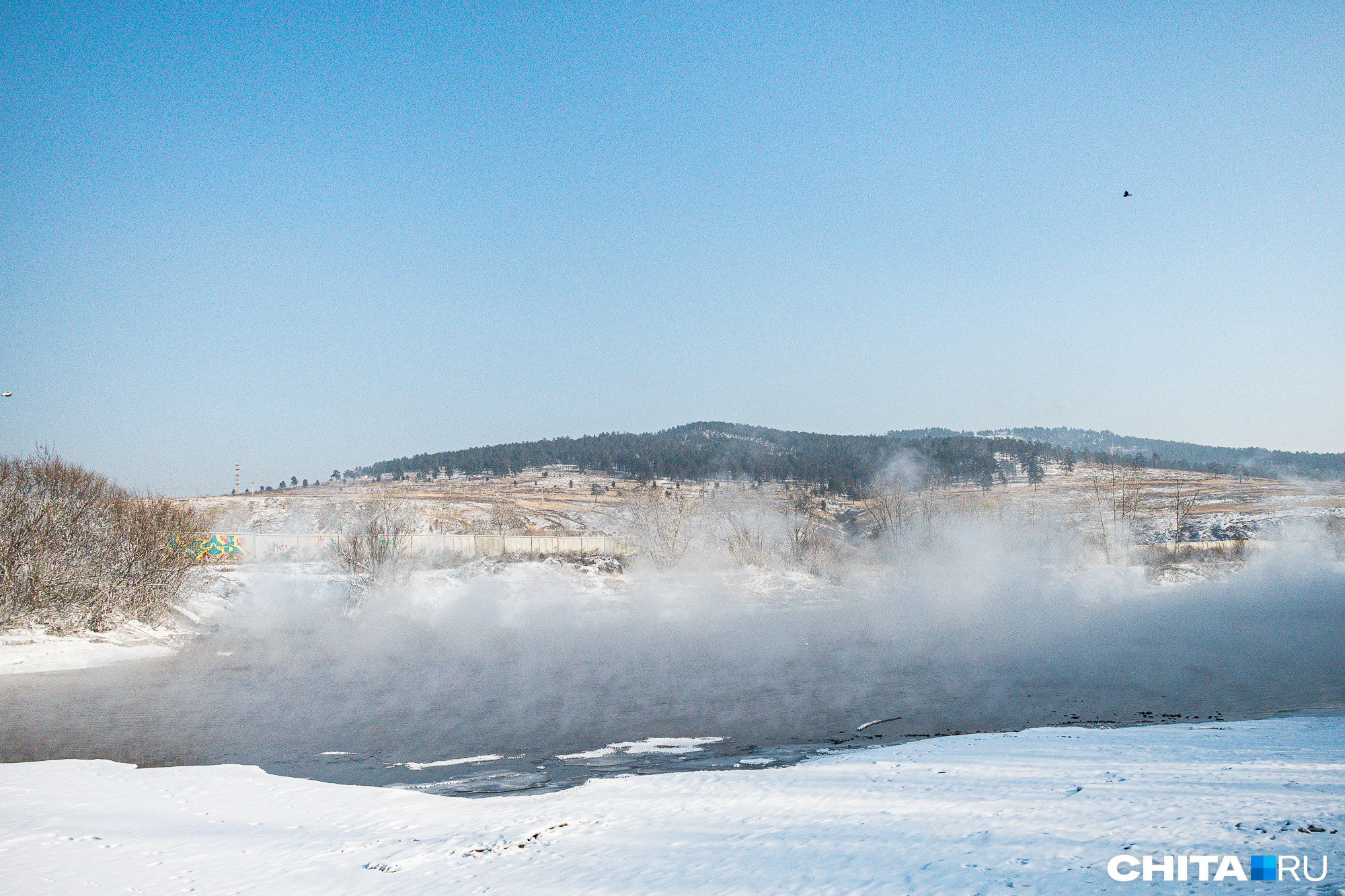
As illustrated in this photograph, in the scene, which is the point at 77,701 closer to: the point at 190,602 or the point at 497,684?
the point at 497,684

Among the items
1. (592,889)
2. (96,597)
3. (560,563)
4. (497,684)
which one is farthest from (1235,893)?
(560,563)

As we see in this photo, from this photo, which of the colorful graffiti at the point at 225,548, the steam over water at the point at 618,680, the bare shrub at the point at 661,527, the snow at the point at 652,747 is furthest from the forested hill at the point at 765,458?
the snow at the point at 652,747

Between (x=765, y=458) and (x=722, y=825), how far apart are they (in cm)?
13695

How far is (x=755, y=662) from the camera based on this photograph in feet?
95.8

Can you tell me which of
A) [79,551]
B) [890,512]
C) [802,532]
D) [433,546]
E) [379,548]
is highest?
[79,551]

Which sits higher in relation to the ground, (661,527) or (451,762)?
(661,527)

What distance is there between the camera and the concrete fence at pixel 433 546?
183 feet

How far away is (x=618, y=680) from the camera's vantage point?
84.6ft

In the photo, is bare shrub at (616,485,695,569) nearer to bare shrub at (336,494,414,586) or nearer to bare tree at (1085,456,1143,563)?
bare shrub at (336,494,414,586)

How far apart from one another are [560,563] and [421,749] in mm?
39196

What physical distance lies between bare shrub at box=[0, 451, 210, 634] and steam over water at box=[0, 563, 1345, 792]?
385 cm

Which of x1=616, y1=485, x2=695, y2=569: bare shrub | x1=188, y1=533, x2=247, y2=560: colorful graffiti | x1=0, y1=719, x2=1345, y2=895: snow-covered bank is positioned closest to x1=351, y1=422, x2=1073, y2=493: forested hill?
x1=616, y1=485, x2=695, y2=569: bare shrub

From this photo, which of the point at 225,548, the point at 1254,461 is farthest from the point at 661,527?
the point at 1254,461

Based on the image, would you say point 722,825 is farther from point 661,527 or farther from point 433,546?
point 433,546
